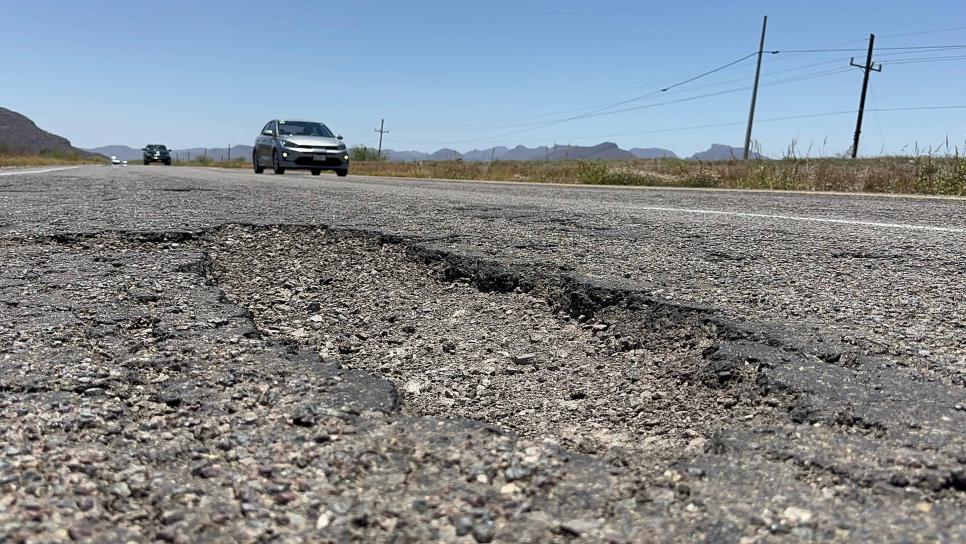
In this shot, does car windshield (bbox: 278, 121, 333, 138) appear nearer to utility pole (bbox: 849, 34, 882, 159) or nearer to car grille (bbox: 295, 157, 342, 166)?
car grille (bbox: 295, 157, 342, 166)

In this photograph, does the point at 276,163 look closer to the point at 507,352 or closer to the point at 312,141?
the point at 312,141

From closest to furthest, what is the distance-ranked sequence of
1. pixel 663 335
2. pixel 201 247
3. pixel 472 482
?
pixel 472 482
pixel 663 335
pixel 201 247

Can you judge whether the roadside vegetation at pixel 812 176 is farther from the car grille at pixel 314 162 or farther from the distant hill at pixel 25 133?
the distant hill at pixel 25 133

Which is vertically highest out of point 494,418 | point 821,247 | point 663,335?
point 821,247

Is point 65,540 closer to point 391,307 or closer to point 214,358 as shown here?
point 214,358

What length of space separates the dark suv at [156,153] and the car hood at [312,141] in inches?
1226

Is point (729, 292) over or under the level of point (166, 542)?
over

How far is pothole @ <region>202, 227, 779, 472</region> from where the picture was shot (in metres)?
1.39

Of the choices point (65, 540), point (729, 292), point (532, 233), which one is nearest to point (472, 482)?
point (65, 540)

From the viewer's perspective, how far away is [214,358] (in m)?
1.50

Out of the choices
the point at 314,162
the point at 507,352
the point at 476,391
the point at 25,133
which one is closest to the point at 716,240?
the point at 507,352

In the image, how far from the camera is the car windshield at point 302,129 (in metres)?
16.0

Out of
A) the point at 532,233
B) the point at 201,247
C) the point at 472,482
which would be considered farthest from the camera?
the point at 532,233

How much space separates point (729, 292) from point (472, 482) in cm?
148
